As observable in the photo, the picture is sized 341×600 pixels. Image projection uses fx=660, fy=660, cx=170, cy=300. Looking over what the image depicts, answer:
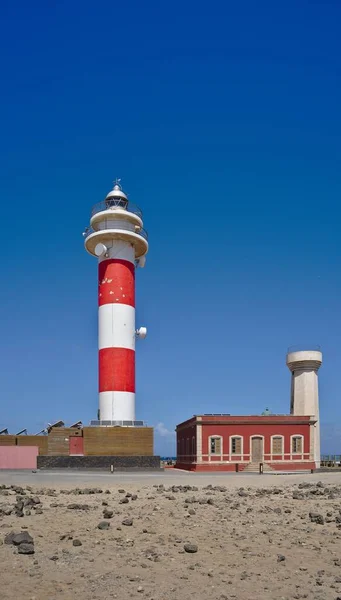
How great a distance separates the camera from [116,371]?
134ft

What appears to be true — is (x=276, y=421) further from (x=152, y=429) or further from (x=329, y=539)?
(x=329, y=539)

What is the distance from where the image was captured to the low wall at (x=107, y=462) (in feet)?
127

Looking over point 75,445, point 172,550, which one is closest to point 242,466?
point 75,445

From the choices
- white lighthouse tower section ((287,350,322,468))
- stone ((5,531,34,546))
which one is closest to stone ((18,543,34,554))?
stone ((5,531,34,546))

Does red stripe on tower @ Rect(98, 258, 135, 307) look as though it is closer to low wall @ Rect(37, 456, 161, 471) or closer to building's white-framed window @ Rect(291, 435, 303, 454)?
low wall @ Rect(37, 456, 161, 471)

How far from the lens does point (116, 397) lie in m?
40.6

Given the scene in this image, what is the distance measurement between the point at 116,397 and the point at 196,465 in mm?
10519

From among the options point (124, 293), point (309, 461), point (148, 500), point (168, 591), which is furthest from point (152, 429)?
point (168, 591)

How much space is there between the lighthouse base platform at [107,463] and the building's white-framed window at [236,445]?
10552 millimetres

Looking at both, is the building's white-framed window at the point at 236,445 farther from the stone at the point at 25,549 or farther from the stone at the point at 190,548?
the stone at the point at 25,549

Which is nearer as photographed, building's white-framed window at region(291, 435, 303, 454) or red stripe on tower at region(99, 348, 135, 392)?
red stripe on tower at region(99, 348, 135, 392)

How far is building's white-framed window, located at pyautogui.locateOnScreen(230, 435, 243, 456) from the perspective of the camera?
48625 mm

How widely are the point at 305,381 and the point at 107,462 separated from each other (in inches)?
909

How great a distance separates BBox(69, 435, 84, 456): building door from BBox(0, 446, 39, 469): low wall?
511cm
